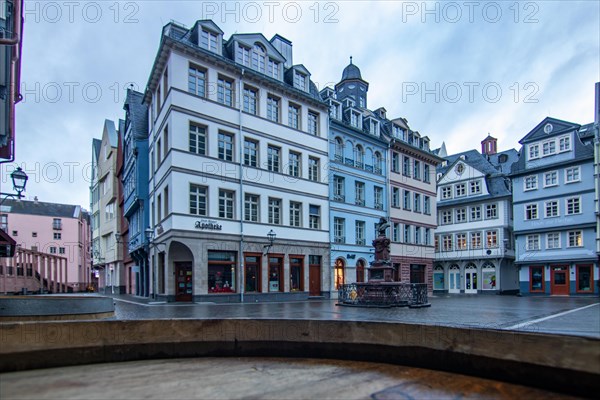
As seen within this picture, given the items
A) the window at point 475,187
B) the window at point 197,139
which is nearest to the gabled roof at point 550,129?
the window at point 475,187

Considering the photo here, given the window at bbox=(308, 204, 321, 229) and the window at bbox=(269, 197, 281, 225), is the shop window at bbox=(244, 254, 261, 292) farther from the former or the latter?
the window at bbox=(308, 204, 321, 229)

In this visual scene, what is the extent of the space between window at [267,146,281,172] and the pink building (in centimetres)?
5710

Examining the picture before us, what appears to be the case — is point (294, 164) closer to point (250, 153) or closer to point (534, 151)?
point (250, 153)

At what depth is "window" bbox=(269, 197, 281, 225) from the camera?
1069 inches

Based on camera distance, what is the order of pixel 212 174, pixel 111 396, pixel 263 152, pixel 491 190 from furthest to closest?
pixel 491 190 < pixel 263 152 < pixel 212 174 < pixel 111 396

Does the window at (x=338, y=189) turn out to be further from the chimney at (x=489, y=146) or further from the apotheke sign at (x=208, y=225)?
the chimney at (x=489, y=146)

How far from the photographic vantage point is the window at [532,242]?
39772 mm

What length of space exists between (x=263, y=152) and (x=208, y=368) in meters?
20.7

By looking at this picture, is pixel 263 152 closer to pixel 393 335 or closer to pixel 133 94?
pixel 133 94

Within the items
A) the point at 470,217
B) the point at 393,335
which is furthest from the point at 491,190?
the point at 393,335

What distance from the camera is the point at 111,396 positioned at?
221 inches

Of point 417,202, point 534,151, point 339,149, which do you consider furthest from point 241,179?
point 534,151

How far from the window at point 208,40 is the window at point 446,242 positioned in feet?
112

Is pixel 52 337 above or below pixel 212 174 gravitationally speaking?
below
